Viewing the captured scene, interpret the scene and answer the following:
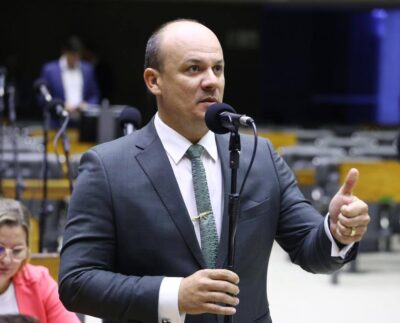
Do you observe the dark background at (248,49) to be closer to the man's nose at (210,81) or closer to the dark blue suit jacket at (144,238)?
the dark blue suit jacket at (144,238)

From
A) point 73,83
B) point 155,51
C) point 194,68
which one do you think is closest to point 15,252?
point 155,51

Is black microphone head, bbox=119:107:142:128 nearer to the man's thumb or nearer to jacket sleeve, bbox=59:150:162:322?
jacket sleeve, bbox=59:150:162:322

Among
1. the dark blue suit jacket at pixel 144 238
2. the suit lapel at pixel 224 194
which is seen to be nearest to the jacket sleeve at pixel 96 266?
the dark blue suit jacket at pixel 144 238

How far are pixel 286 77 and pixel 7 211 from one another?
24363mm

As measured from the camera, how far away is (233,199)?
316cm

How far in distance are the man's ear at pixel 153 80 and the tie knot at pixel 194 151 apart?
207 mm

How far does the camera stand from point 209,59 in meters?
3.30

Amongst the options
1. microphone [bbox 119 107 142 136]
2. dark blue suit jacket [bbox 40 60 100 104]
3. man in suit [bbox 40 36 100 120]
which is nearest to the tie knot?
microphone [bbox 119 107 142 136]

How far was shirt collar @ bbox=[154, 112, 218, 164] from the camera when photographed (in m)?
3.44

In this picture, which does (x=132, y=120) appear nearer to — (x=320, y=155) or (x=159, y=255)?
(x=159, y=255)

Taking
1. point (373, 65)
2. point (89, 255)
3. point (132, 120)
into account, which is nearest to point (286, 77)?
point (373, 65)

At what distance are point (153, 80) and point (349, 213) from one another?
81cm

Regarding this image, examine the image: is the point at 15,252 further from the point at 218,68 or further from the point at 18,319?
the point at 218,68

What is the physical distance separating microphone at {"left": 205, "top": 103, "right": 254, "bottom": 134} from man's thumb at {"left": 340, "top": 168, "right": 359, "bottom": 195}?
1.05 feet
